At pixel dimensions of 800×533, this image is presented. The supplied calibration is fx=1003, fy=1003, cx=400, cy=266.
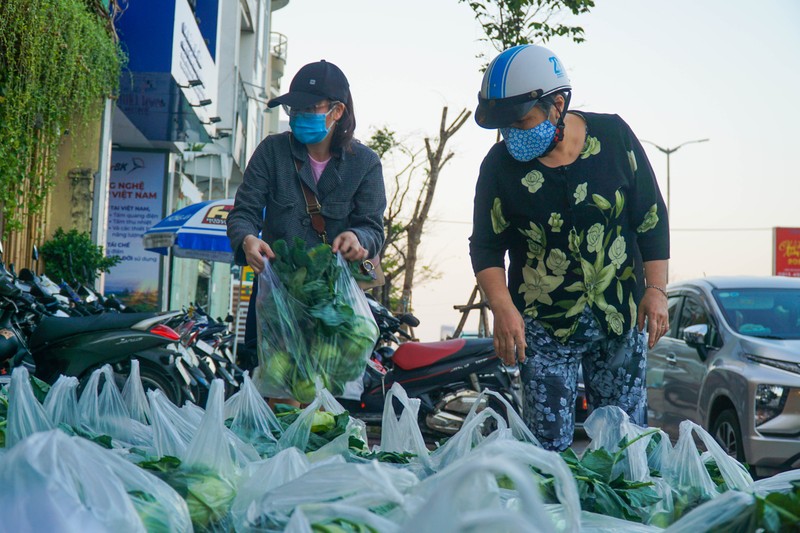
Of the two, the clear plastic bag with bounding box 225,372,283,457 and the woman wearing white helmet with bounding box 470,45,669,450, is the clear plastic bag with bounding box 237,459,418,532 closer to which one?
the clear plastic bag with bounding box 225,372,283,457

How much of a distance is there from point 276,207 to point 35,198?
6739 millimetres

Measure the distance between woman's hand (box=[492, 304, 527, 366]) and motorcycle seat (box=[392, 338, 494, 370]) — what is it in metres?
5.10

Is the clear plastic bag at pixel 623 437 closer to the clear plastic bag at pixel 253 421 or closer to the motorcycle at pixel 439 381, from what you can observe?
the clear plastic bag at pixel 253 421

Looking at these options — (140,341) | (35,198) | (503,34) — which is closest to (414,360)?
(140,341)

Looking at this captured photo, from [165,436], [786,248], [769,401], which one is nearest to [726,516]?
[165,436]

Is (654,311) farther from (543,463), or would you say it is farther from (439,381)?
(439,381)

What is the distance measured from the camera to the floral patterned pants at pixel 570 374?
3.30 meters

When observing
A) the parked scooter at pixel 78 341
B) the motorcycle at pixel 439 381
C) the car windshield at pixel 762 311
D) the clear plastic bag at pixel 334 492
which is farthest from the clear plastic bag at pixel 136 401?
the car windshield at pixel 762 311

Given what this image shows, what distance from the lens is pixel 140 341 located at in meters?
7.25

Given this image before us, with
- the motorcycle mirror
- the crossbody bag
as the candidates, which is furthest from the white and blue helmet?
the motorcycle mirror

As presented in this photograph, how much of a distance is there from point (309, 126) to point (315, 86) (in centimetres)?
18

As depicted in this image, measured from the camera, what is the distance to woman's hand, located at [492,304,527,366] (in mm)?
3289

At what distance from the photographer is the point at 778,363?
7.15m

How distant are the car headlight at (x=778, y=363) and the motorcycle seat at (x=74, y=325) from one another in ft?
14.7
